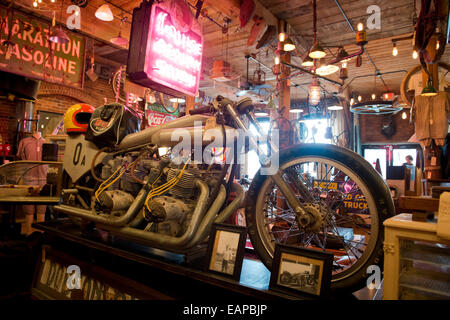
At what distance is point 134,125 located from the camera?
2348 mm

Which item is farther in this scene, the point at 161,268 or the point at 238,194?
the point at 238,194

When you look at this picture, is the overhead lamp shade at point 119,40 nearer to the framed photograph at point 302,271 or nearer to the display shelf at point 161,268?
the display shelf at point 161,268

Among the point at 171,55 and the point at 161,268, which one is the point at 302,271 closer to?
the point at 161,268

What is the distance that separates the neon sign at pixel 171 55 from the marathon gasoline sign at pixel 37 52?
1.77 meters

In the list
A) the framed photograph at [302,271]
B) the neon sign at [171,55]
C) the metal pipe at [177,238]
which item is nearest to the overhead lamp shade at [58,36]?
the neon sign at [171,55]

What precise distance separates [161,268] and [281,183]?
0.83 meters

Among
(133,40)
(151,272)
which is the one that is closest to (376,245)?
(151,272)

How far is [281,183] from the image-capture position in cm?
150

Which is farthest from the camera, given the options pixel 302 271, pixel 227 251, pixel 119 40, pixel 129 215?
pixel 119 40

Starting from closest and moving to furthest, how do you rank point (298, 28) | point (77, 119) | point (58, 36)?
point (77, 119), point (58, 36), point (298, 28)

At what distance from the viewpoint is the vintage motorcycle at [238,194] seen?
1312 mm

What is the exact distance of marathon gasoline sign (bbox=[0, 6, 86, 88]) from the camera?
11.0 feet

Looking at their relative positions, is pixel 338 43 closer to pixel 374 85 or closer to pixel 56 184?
pixel 374 85

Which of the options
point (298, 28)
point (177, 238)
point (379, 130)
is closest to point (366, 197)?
point (177, 238)
